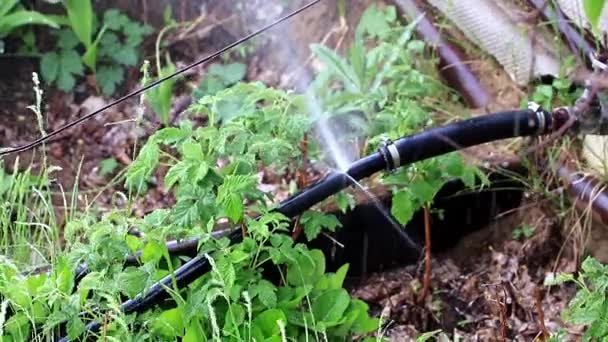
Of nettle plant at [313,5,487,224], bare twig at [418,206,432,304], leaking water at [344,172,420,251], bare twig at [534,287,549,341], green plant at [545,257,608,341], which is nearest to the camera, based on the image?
green plant at [545,257,608,341]

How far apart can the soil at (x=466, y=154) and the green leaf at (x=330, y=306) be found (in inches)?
11.1

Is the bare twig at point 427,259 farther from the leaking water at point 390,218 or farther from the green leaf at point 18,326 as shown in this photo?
the green leaf at point 18,326

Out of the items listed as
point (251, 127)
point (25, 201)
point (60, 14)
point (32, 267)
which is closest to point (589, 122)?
point (251, 127)

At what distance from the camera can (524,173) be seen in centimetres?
292

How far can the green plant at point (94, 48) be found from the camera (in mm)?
3793

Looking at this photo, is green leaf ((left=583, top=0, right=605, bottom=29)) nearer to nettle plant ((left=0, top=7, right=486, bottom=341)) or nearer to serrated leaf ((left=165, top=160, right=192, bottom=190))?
nettle plant ((left=0, top=7, right=486, bottom=341))

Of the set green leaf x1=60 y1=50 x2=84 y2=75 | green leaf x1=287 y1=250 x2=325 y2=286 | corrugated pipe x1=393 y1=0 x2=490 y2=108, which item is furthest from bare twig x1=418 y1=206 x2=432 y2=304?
green leaf x1=60 y1=50 x2=84 y2=75

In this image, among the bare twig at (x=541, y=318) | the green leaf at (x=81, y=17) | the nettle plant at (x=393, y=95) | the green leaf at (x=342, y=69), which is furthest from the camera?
the green leaf at (x=81, y=17)

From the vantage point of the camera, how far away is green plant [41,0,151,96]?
12.4 feet

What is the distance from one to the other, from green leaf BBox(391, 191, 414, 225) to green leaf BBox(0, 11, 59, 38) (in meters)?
1.84

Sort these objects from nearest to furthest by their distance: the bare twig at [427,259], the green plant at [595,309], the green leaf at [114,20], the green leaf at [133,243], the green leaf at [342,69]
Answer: the green plant at [595,309] → the green leaf at [133,243] → the bare twig at [427,259] → the green leaf at [342,69] → the green leaf at [114,20]

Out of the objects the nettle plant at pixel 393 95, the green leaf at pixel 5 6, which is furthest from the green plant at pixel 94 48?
the nettle plant at pixel 393 95

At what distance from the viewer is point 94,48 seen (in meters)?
3.80

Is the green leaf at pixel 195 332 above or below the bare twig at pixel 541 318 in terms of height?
above
